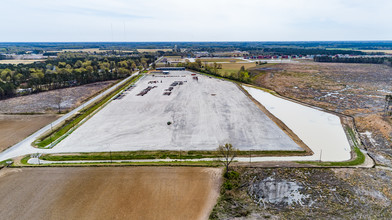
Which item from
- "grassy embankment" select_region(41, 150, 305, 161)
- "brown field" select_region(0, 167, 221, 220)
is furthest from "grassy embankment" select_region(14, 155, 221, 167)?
"grassy embankment" select_region(41, 150, 305, 161)

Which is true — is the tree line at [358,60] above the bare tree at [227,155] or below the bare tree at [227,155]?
above

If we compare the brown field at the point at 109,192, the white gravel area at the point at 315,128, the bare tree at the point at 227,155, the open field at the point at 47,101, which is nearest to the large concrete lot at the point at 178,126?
the bare tree at the point at 227,155

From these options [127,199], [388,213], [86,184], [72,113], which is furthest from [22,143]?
[388,213]

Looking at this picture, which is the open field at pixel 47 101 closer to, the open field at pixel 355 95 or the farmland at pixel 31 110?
the farmland at pixel 31 110

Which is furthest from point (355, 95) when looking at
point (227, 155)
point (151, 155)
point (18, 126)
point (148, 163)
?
point (18, 126)

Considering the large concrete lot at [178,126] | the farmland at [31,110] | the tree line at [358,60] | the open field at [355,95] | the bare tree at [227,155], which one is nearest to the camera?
the bare tree at [227,155]

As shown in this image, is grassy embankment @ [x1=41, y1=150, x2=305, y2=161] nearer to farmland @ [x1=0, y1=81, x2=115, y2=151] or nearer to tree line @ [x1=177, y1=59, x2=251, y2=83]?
farmland @ [x1=0, y1=81, x2=115, y2=151]
